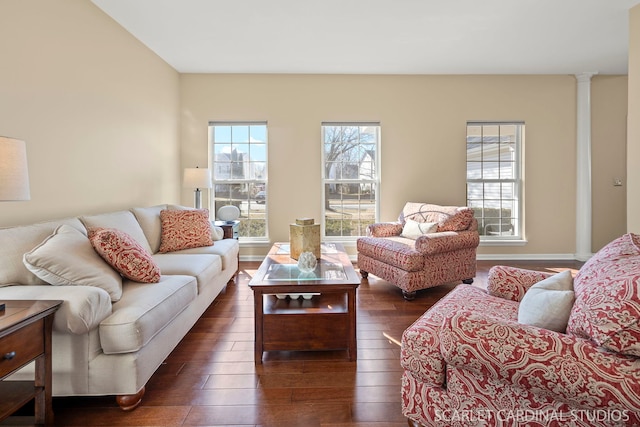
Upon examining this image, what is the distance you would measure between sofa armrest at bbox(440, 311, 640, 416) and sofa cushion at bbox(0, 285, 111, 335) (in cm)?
158

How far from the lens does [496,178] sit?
16.8ft

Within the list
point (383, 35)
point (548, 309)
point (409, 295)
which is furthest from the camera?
point (383, 35)

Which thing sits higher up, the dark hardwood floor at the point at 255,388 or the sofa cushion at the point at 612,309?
the sofa cushion at the point at 612,309

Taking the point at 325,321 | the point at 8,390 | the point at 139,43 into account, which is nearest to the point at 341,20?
the point at 139,43

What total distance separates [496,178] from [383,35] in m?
2.77

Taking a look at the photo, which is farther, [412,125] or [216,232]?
[412,125]

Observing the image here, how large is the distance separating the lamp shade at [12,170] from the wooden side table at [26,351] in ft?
1.56

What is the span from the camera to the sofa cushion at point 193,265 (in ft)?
8.70

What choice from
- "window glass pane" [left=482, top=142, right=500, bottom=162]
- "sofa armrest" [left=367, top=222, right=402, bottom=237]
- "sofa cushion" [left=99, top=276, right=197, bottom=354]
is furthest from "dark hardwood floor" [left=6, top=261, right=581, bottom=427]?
"window glass pane" [left=482, top=142, right=500, bottom=162]

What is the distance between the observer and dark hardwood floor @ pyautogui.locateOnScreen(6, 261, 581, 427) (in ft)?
5.51

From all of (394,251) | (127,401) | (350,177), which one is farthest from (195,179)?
(127,401)

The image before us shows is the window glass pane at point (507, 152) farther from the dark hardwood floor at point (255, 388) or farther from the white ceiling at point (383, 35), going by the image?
the dark hardwood floor at point (255, 388)

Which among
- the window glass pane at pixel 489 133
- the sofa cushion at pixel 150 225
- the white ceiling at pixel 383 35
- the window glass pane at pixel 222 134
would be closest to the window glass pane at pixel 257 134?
the window glass pane at pixel 222 134

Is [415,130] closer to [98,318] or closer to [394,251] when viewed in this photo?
[394,251]
